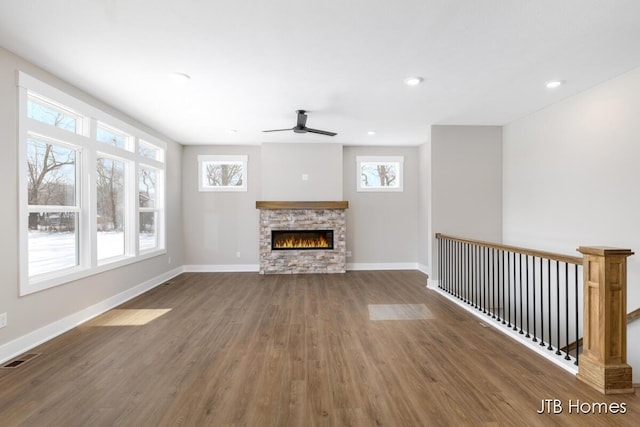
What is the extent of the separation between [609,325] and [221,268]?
5.97 m

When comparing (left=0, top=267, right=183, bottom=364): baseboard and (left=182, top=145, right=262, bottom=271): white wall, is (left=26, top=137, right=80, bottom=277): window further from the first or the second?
(left=182, top=145, right=262, bottom=271): white wall

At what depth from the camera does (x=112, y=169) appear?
418 cm

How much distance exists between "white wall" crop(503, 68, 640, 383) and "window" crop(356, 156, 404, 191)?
7.20 ft

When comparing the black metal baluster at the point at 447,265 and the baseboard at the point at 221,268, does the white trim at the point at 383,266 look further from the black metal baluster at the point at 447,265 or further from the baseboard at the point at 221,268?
the baseboard at the point at 221,268

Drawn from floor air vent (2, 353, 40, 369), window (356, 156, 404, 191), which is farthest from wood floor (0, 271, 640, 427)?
window (356, 156, 404, 191)

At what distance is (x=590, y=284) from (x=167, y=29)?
12.3 ft

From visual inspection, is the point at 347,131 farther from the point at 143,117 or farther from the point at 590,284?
the point at 590,284

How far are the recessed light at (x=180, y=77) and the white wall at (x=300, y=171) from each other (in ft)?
9.73

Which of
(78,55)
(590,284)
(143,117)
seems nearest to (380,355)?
(590,284)

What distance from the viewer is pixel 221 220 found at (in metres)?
6.37

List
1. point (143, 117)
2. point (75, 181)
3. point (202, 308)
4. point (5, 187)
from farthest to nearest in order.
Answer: point (143, 117)
point (202, 308)
point (75, 181)
point (5, 187)

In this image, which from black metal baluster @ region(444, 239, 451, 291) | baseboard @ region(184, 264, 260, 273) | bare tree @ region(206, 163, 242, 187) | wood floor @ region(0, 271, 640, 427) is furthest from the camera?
bare tree @ region(206, 163, 242, 187)

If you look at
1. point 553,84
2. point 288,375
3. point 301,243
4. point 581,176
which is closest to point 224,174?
point 301,243

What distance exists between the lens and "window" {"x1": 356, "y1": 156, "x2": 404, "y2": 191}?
6.52 meters
